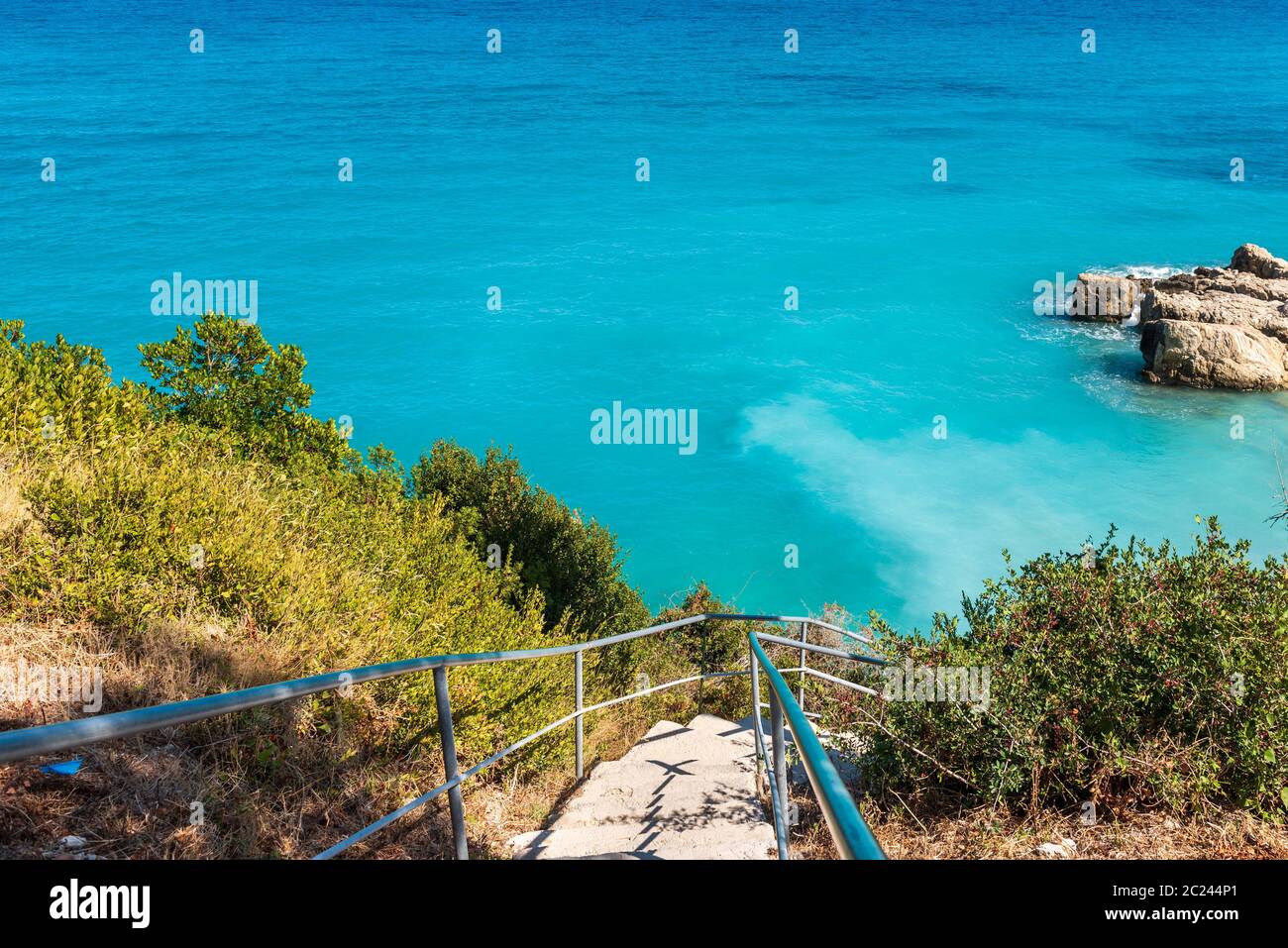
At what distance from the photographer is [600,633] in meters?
16.4

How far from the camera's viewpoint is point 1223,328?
36.0 metres

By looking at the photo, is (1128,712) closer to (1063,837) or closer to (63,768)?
(1063,837)

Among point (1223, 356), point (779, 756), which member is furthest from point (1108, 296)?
Answer: point (779, 756)

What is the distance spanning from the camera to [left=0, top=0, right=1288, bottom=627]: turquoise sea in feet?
111

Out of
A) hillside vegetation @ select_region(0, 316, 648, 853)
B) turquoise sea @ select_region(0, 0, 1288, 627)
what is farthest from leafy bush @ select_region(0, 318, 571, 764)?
turquoise sea @ select_region(0, 0, 1288, 627)

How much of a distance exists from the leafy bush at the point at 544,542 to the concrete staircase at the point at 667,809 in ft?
28.5

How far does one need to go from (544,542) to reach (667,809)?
38.7 feet

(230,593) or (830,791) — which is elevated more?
(830,791)

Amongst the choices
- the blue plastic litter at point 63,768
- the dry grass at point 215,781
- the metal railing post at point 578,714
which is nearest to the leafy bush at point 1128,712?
the metal railing post at point 578,714

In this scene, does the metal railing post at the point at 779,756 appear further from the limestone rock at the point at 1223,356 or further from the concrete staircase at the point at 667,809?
the limestone rock at the point at 1223,356
